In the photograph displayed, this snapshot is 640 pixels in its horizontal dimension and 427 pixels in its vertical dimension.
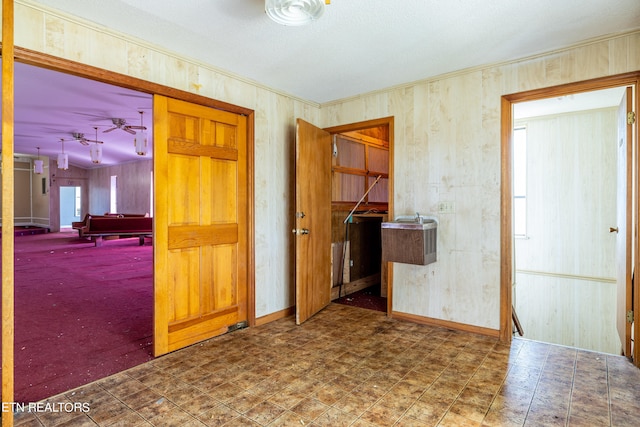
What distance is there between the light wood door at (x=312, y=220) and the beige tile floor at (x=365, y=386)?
0.62 metres

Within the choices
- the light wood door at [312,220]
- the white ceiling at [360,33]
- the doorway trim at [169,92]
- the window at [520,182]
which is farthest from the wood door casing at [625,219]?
the doorway trim at [169,92]

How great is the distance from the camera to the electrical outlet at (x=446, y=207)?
3.34 meters

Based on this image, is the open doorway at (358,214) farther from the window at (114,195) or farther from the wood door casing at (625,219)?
the window at (114,195)

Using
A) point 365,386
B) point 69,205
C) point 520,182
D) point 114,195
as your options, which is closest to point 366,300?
point 365,386

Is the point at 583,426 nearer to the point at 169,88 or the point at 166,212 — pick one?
the point at 166,212

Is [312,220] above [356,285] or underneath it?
above

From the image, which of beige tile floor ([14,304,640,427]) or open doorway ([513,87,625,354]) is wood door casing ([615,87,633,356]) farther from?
open doorway ([513,87,625,354])

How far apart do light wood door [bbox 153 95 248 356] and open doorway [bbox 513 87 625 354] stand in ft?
11.1

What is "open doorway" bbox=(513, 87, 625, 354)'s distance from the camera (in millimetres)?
4109

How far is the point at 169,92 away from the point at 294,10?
4.58 ft

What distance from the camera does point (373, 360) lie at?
105 inches

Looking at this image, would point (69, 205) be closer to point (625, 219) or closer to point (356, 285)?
point (356, 285)

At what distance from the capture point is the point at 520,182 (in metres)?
4.71

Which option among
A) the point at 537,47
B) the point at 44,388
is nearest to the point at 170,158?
the point at 44,388
